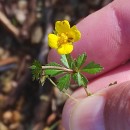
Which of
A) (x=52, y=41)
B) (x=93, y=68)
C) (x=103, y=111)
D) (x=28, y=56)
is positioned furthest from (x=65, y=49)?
(x=28, y=56)

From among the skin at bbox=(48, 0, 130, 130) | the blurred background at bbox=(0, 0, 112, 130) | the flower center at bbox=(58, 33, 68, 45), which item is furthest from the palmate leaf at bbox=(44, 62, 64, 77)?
the blurred background at bbox=(0, 0, 112, 130)

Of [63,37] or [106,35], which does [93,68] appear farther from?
[106,35]

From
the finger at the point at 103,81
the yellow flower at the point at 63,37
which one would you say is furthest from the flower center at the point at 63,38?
the finger at the point at 103,81

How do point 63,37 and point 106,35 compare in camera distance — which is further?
point 106,35

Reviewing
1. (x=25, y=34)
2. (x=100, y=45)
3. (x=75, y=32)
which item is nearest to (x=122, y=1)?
(x=100, y=45)

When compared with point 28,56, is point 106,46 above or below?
below
